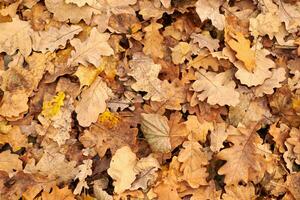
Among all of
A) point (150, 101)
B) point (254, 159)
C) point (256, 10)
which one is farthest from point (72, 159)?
point (256, 10)

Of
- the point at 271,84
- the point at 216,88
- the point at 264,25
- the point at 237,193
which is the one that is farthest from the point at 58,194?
the point at 264,25

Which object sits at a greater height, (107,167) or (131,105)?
(131,105)

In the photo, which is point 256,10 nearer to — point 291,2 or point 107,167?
point 291,2

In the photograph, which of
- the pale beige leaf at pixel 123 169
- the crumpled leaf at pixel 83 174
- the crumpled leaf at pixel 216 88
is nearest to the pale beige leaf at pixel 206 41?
the crumpled leaf at pixel 216 88

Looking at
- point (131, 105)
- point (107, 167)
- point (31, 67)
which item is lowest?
point (107, 167)

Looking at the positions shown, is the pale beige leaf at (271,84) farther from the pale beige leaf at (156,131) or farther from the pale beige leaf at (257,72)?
the pale beige leaf at (156,131)

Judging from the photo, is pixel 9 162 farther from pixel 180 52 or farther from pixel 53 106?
pixel 180 52
